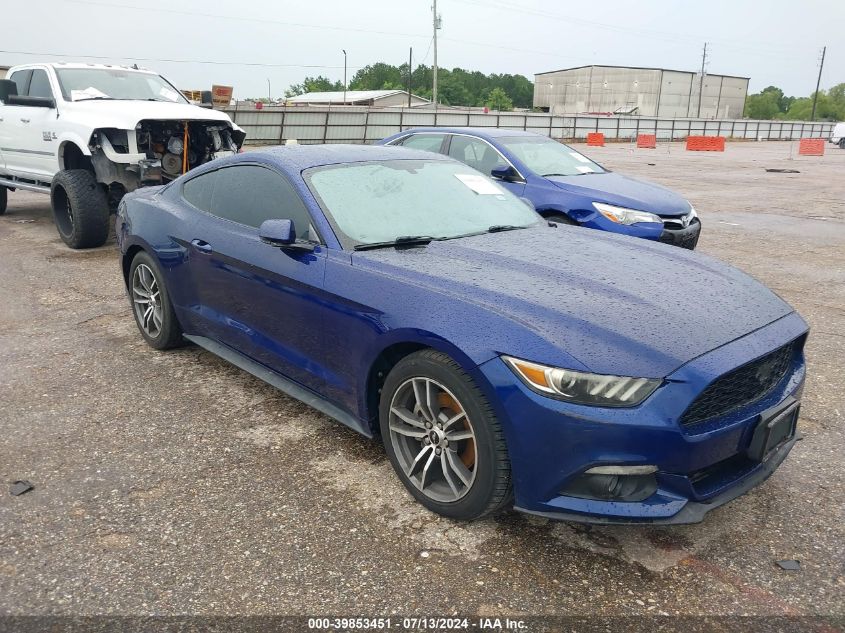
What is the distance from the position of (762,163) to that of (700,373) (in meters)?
28.0

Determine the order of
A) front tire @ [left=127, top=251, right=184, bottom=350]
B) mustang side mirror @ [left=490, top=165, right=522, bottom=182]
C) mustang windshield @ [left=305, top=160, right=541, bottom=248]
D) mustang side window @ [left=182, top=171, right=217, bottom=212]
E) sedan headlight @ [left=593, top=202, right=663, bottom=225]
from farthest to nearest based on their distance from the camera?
1. mustang side mirror @ [left=490, top=165, right=522, bottom=182]
2. sedan headlight @ [left=593, top=202, right=663, bottom=225]
3. front tire @ [left=127, top=251, right=184, bottom=350]
4. mustang side window @ [left=182, top=171, right=217, bottom=212]
5. mustang windshield @ [left=305, top=160, right=541, bottom=248]

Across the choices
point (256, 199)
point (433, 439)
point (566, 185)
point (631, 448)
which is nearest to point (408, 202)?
point (256, 199)

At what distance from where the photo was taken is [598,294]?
9.12 feet

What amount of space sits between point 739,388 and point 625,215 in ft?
14.7

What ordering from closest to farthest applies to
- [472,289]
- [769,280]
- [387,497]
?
[472,289], [387,497], [769,280]

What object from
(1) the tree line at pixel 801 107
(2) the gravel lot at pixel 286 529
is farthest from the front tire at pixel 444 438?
(1) the tree line at pixel 801 107

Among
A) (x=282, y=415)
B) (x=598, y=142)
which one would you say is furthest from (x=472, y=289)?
(x=598, y=142)

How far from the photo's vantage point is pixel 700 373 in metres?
2.38

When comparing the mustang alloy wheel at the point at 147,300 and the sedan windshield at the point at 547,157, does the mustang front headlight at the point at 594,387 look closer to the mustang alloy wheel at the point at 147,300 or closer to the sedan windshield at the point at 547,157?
the mustang alloy wheel at the point at 147,300

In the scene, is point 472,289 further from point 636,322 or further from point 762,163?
point 762,163

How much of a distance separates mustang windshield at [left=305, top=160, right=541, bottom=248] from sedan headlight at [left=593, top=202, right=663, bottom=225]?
110 inches

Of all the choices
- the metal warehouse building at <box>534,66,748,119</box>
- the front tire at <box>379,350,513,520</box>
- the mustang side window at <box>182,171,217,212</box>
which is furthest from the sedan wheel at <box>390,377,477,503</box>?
the metal warehouse building at <box>534,66,748,119</box>

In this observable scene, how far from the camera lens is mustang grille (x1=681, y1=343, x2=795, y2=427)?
7.85 ft

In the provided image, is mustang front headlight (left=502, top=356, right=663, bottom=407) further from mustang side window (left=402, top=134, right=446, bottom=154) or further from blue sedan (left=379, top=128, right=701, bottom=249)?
mustang side window (left=402, top=134, right=446, bottom=154)
